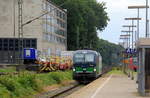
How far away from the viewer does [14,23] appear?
88188 millimetres

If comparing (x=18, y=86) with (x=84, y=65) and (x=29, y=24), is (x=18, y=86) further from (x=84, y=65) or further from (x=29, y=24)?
(x=29, y=24)

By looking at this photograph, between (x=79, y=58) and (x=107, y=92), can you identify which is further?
(x=79, y=58)

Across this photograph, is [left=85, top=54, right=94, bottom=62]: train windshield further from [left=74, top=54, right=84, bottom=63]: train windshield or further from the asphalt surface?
the asphalt surface

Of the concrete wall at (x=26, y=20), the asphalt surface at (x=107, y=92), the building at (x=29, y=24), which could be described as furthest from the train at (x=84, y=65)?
the concrete wall at (x=26, y=20)

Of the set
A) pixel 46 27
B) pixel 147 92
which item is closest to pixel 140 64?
pixel 147 92

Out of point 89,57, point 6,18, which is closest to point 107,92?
point 89,57

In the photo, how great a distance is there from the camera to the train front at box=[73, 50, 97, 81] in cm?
4581

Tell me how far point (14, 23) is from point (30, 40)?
4222 millimetres

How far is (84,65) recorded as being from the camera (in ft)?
151

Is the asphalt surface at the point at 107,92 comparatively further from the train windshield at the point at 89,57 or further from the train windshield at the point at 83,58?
the train windshield at the point at 89,57

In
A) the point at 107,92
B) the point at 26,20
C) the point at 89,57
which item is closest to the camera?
the point at 107,92

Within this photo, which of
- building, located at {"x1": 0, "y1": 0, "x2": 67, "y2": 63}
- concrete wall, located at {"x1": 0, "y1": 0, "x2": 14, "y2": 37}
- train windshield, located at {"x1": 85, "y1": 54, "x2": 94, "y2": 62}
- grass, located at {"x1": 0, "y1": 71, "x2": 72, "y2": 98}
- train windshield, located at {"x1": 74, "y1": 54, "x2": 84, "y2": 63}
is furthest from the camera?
concrete wall, located at {"x1": 0, "y1": 0, "x2": 14, "y2": 37}

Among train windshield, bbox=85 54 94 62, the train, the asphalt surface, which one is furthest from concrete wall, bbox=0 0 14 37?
the asphalt surface

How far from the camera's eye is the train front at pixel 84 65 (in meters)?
45.8
